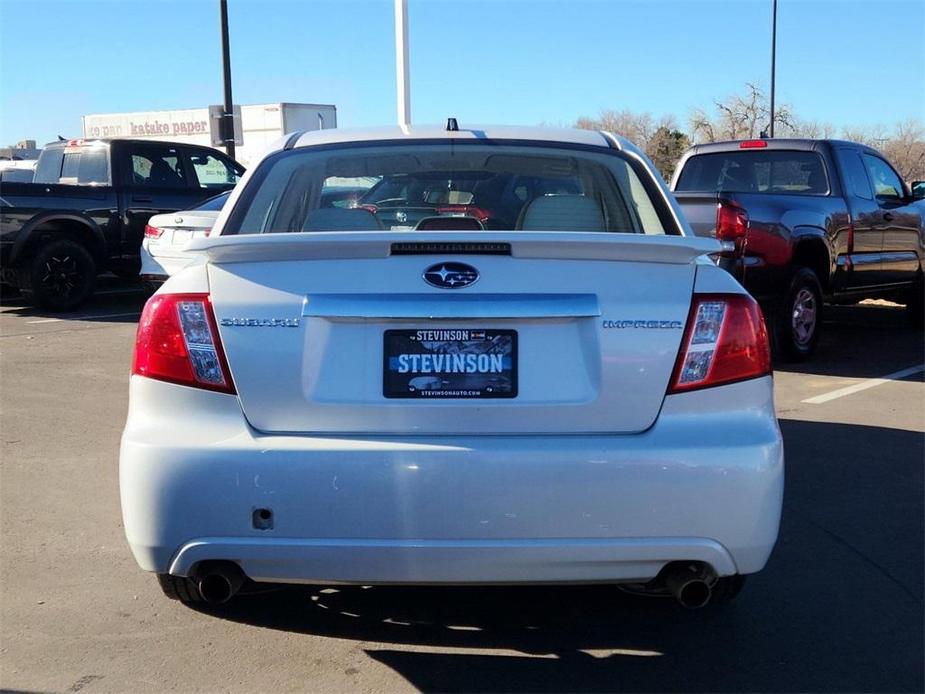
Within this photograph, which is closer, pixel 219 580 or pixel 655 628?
pixel 219 580

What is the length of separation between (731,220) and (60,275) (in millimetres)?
7754

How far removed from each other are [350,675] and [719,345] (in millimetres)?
1518

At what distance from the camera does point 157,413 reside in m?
2.98

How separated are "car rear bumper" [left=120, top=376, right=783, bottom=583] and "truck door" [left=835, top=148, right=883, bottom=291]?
6816 millimetres

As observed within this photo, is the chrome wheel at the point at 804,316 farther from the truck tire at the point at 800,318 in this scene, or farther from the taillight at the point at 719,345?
the taillight at the point at 719,345

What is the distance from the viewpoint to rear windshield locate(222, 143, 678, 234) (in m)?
3.81

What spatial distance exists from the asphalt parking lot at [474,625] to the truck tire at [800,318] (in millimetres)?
3393

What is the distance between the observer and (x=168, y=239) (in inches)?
432

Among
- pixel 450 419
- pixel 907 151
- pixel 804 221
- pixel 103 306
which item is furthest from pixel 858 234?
pixel 907 151

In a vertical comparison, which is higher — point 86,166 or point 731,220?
point 86,166

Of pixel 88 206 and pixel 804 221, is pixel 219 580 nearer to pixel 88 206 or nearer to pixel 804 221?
pixel 804 221

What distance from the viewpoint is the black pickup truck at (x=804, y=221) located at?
834 cm

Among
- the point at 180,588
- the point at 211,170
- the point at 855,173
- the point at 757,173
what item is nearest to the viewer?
the point at 180,588

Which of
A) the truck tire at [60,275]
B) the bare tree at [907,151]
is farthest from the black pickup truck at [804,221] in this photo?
the bare tree at [907,151]
